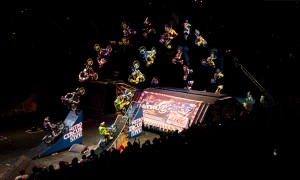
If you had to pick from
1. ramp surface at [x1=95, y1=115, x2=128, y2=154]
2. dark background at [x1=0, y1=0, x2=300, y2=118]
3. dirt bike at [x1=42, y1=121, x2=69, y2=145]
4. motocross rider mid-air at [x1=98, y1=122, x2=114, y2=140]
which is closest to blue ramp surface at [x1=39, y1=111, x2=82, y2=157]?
dirt bike at [x1=42, y1=121, x2=69, y2=145]

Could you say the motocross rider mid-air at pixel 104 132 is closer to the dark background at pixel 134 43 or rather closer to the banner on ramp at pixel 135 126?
the banner on ramp at pixel 135 126

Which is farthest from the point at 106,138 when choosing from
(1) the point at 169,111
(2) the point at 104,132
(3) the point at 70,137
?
(1) the point at 169,111

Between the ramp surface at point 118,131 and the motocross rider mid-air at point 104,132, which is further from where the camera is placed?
the motocross rider mid-air at point 104,132

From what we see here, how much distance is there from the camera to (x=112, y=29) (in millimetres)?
17234

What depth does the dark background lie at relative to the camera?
49.2ft

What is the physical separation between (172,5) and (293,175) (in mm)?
12636

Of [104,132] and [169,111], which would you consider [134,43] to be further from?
[104,132]

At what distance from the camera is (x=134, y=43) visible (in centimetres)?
1906

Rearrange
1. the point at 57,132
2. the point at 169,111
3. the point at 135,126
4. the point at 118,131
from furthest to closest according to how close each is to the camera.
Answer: the point at 169,111 < the point at 135,126 < the point at 118,131 < the point at 57,132

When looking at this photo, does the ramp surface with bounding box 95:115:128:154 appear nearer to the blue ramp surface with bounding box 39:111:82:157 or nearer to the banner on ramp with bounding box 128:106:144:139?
the banner on ramp with bounding box 128:106:144:139

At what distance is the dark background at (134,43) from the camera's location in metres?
15.0

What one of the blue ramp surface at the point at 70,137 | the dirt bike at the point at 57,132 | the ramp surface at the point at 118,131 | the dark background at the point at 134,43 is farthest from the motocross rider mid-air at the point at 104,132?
the dark background at the point at 134,43

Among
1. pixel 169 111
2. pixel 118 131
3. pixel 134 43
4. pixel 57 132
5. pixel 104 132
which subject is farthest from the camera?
pixel 134 43

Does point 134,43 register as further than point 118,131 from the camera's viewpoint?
Yes
